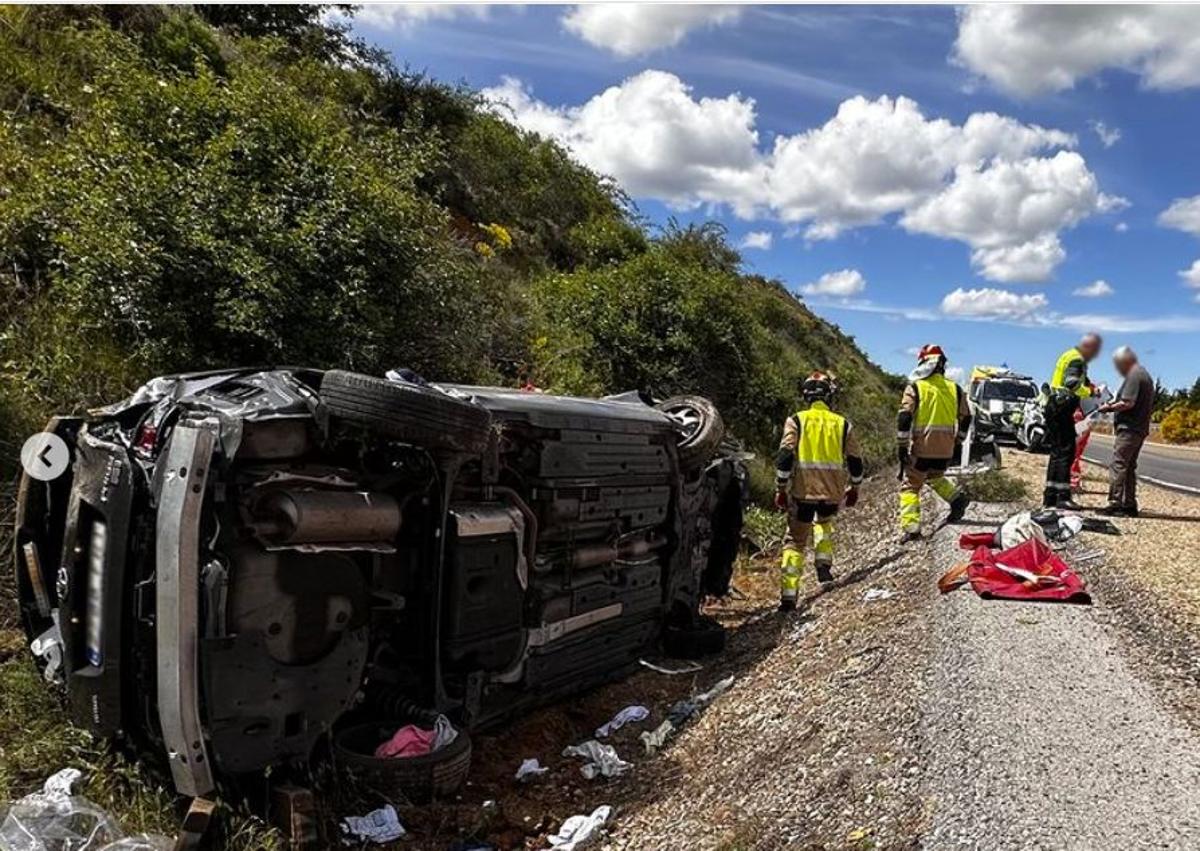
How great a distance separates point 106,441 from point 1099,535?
25.5 feet

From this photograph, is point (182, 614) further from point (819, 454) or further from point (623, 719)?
point (819, 454)

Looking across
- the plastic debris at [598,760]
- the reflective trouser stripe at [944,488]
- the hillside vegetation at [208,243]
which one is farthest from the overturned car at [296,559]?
the reflective trouser stripe at [944,488]

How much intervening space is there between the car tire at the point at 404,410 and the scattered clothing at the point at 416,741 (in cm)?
118

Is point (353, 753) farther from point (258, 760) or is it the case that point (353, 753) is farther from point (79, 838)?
point (79, 838)

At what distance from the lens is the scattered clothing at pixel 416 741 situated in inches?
140

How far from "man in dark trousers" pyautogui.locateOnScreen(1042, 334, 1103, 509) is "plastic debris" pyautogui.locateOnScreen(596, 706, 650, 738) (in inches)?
227

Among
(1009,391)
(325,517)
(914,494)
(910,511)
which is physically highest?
(1009,391)

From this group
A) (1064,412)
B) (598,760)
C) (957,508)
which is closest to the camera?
(598,760)

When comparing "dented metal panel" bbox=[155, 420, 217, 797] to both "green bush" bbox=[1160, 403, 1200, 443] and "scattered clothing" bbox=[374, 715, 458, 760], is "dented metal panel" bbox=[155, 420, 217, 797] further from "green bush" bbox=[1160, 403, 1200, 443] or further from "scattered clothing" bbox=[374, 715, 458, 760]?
"green bush" bbox=[1160, 403, 1200, 443]

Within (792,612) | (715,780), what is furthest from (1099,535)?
(715,780)

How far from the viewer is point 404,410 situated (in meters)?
3.25

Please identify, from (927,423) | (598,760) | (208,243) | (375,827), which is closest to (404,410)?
(375,827)

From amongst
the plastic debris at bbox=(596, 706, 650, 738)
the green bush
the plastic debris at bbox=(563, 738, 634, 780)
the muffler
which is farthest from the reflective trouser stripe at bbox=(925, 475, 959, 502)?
the green bush

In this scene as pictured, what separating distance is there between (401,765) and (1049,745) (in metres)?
2.53
